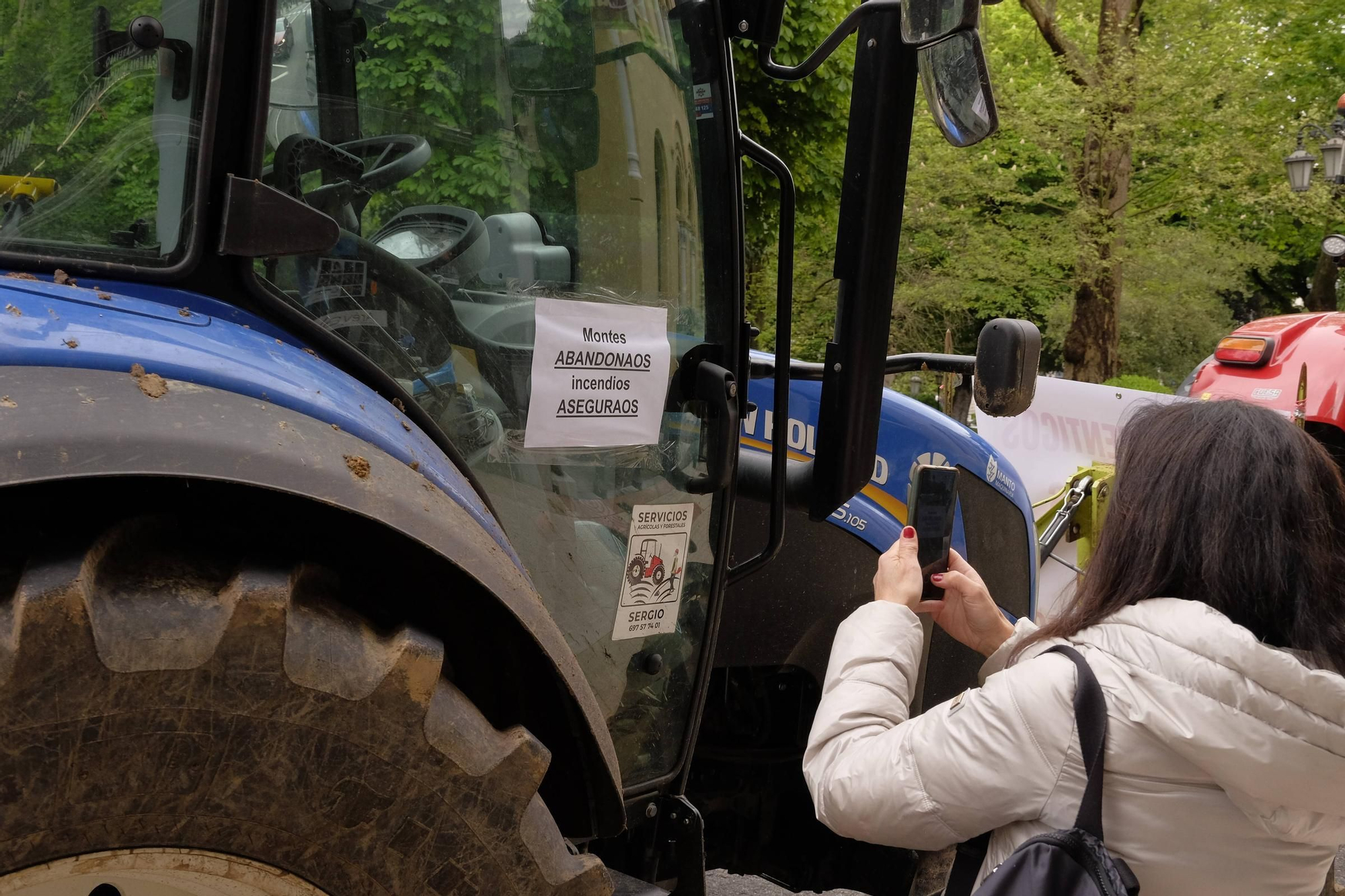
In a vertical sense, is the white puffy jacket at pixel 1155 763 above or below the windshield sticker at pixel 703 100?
below

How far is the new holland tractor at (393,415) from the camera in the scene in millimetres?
1340

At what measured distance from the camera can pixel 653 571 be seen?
2439mm

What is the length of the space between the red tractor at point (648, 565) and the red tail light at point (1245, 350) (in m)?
6.33

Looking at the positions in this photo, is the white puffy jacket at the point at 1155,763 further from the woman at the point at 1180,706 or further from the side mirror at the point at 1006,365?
the side mirror at the point at 1006,365

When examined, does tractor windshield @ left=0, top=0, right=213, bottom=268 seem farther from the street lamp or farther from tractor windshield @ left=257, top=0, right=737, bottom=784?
the street lamp

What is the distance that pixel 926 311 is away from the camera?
1856 cm

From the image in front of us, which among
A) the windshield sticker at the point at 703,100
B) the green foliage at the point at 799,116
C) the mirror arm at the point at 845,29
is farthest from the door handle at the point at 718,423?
the green foliage at the point at 799,116

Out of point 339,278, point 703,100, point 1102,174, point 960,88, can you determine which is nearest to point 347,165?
point 339,278

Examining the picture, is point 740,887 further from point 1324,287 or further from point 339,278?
point 1324,287

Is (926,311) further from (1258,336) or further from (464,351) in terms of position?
(464,351)

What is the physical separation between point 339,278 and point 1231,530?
1.42m

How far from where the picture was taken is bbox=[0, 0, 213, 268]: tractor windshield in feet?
5.01

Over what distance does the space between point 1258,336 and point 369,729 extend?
24.8ft

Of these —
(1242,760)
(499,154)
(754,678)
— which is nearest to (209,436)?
(499,154)
